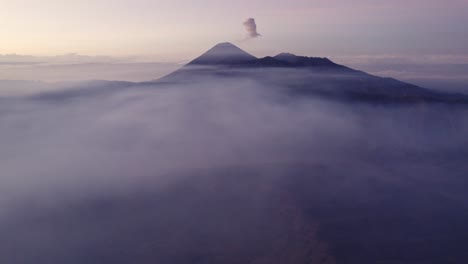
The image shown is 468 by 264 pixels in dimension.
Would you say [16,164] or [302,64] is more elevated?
[302,64]

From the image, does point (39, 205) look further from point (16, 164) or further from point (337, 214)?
point (337, 214)

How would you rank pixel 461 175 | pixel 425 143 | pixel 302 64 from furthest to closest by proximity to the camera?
pixel 302 64 → pixel 425 143 → pixel 461 175

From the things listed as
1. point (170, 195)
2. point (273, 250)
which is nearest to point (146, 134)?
point (170, 195)

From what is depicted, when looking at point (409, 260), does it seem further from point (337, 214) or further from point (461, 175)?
point (461, 175)

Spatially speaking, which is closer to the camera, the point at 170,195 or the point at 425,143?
the point at 170,195

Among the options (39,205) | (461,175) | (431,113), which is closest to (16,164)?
(39,205)

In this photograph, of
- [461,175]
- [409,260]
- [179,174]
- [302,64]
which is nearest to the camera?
[409,260]
